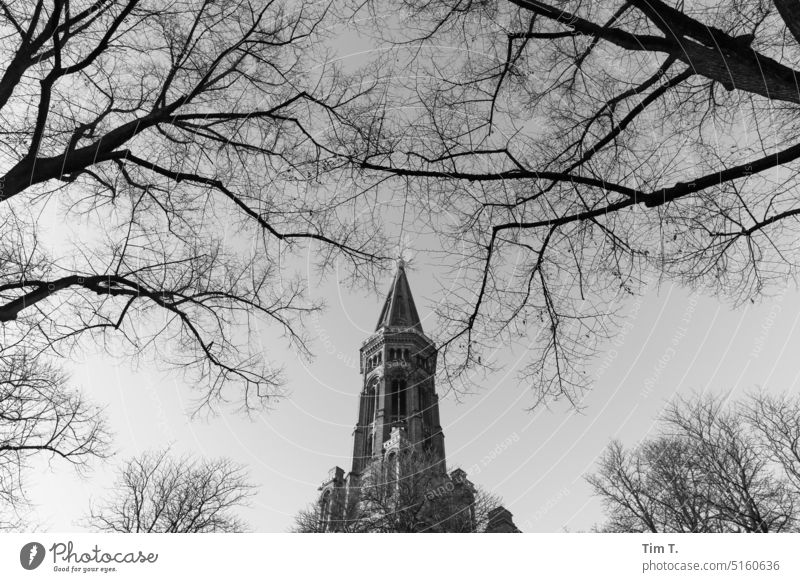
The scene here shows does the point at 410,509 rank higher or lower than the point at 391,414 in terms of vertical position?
lower

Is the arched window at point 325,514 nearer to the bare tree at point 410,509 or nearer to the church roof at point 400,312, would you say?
the bare tree at point 410,509

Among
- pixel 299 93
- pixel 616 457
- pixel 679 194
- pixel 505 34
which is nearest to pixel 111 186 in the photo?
pixel 299 93

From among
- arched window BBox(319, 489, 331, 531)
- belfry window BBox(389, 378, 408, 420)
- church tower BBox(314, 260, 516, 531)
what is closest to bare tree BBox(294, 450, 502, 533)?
arched window BBox(319, 489, 331, 531)

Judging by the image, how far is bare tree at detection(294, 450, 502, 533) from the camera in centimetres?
2234

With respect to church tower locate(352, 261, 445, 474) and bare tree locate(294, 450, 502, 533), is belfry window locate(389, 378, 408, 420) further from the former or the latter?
bare tree locate(294, 450, 502, 533)

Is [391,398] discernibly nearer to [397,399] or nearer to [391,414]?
[397,399]

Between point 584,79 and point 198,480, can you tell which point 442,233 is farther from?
point 198,480

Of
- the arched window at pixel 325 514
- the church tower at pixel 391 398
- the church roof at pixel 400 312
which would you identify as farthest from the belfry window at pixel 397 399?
the arched window at pixel 325 514

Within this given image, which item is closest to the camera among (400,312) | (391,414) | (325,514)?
(325,514)

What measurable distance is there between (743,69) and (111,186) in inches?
292

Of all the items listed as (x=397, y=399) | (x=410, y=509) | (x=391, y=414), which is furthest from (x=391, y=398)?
(x=410, y=509)

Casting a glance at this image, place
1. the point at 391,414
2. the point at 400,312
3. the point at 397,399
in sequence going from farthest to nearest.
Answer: the point at 400,312 < the point at 397,399 < the point at 391,414

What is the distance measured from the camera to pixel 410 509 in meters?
22.9

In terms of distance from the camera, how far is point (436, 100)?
509cm
